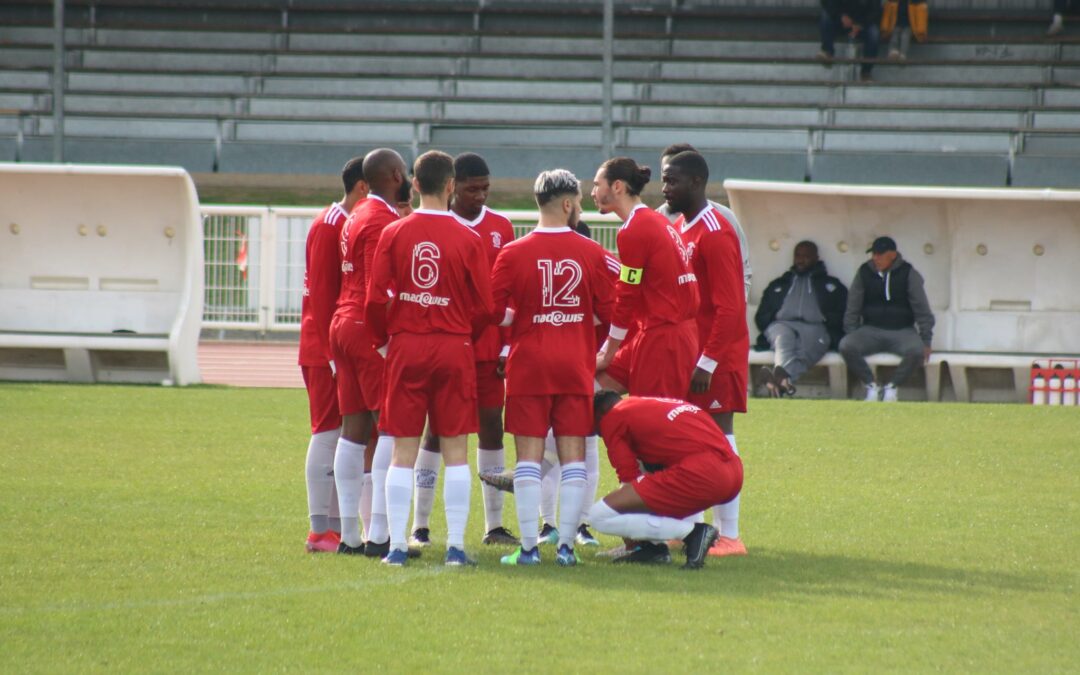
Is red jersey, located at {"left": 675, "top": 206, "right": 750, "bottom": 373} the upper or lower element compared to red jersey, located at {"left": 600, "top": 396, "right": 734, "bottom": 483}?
upper

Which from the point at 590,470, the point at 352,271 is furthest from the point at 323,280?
the point at 590,470

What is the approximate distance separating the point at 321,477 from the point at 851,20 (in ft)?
67.4

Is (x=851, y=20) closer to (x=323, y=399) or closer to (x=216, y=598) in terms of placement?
(x=323, y=399)

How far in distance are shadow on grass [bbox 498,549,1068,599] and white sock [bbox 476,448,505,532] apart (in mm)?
776

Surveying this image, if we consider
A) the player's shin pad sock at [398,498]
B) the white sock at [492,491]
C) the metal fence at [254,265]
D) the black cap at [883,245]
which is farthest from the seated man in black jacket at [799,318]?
the player's shin pad sock at [398,498]

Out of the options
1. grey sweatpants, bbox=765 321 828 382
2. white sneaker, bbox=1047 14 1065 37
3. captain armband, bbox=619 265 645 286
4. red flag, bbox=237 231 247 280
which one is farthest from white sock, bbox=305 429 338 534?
white sneaker, bbox=1047 14 1065 37

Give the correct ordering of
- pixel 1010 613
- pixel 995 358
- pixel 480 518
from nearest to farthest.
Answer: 1. pixel 1010 613
2. pixel 480 518
3. pixel 995 358

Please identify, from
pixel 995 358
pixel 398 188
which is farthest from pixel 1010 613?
pixel 995 358

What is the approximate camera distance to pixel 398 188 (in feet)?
22.7

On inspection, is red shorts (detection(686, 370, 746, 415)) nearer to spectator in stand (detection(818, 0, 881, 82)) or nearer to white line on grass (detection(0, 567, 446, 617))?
white line on grass (detection(0, 567, 446, 617))

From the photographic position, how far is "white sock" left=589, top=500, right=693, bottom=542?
654 cm

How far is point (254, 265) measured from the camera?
1628 centimetres

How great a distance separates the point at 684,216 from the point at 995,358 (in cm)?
831

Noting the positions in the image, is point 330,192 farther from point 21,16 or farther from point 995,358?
point 995,358
